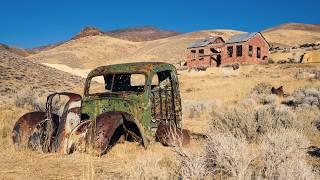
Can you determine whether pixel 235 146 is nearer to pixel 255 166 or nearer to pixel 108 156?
pixel 255 166

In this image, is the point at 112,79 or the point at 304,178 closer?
the point at 304,178

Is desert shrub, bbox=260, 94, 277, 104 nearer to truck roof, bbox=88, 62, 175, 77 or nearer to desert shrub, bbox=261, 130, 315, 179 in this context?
truck roof, bbox=88, 62, 175, 77

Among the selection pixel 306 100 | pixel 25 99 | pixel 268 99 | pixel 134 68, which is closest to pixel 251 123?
pixel 134 68

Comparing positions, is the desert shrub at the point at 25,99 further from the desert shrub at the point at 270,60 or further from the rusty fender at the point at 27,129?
the desert shrub at the point at 270,60

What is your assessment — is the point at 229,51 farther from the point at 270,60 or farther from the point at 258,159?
the point at 258,159

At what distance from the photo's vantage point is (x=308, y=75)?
29922mm

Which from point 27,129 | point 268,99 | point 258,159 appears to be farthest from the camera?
point 268,99

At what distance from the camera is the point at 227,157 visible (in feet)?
17.3

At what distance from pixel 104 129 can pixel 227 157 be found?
2.35 metres

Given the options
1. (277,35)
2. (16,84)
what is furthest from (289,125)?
(277,35)

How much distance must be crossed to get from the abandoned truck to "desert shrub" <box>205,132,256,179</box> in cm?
72

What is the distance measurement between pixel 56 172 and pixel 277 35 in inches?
4161

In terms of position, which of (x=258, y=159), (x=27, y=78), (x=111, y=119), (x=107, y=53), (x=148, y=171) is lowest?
(x=258, y=159)

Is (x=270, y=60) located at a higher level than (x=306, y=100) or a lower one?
higher
